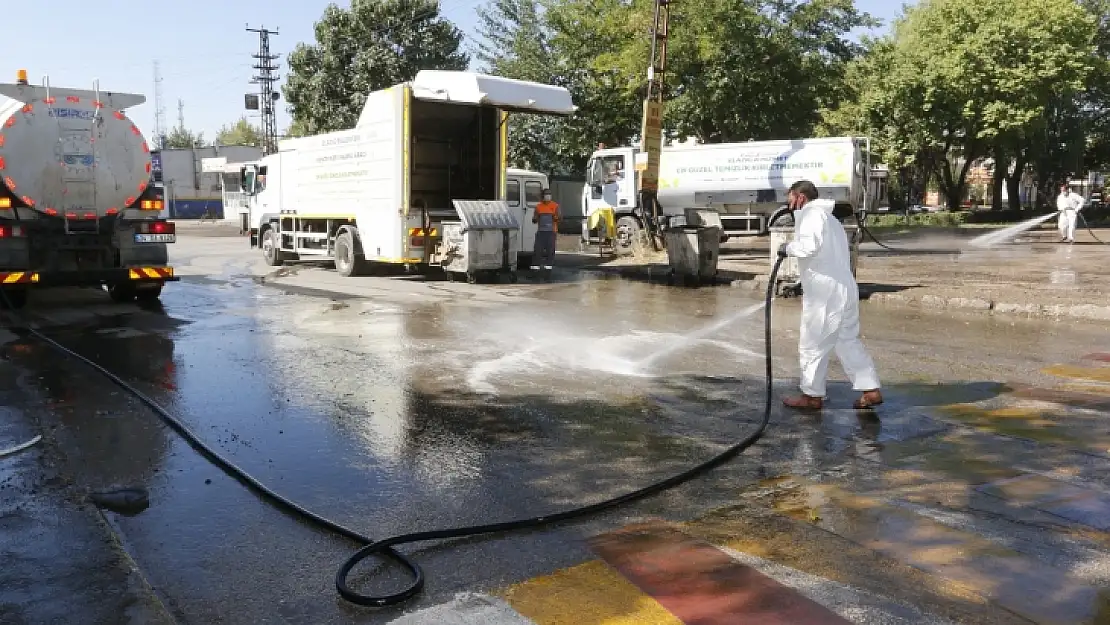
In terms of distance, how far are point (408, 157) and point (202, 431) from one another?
9.51 metres

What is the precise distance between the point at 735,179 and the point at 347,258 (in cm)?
1164

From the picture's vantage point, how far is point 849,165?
73.6ft

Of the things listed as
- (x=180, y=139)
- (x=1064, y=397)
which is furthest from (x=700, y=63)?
(x=180, y=139)

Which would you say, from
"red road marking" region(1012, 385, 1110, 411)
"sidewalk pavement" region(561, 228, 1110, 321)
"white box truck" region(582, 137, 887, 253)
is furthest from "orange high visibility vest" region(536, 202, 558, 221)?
"red road marking" region(1012, 385, 1110, 411)

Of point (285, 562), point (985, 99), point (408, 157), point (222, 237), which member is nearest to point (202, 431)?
point (285, 562)

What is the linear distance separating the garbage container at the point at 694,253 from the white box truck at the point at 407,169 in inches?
119

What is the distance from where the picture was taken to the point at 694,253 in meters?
15.4

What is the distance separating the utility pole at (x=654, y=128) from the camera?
63.7 feet

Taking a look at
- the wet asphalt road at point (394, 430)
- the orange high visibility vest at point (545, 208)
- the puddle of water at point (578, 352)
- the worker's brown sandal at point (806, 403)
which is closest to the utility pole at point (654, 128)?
the orange high visibility vest at point (545, 208)

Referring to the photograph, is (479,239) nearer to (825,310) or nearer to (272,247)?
(272,247)

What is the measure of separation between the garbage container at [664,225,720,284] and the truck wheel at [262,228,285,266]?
9311 mm

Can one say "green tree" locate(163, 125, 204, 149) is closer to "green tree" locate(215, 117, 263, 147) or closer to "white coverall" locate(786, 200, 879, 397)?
"green tree" locate(215, 117, 263, 147)

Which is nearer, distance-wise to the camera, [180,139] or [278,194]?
[278,194]

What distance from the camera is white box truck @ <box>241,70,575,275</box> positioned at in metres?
14.6
